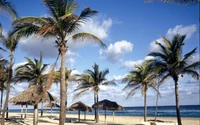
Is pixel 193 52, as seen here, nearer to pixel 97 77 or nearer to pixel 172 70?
pixel 172 70

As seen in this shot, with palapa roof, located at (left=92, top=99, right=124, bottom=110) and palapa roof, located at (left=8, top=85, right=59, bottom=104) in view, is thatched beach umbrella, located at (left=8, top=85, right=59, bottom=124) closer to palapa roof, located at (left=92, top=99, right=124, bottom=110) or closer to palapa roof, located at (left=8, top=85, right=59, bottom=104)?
palapa roof, located at (left=8, top=85, right=59, bottom=104)

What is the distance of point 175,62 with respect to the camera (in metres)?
15.7

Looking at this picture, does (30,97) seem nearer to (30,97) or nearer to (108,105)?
(30,97)

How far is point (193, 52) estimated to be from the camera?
15812mm

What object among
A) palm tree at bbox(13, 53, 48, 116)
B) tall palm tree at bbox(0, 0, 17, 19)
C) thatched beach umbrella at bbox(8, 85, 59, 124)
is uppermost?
tall palm tree at bbox(0, 0, 17, 19)

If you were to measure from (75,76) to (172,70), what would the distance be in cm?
1414

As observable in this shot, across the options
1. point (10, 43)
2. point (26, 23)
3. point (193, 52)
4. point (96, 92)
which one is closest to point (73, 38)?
point (26, 23)

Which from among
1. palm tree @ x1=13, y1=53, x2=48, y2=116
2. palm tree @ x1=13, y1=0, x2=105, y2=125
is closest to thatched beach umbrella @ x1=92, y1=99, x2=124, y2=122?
palm tree @ x1=13, y1=53, x2=48, y2=116

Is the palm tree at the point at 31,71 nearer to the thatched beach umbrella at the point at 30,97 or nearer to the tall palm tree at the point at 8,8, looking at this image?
the thatched beach umbrella at the point at 30,97

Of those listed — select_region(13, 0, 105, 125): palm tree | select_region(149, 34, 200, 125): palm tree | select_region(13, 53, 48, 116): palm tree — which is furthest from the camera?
select_region(13, 53, 48, 116): palm tree

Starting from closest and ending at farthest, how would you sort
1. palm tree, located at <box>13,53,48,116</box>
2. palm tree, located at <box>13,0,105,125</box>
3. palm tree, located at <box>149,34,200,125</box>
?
palm tree, located at <box>13,0,105,125</box>, palm tree, located at <box>149,34,200,125</box>, palm tree, located at <box>13,53,48,116</box>

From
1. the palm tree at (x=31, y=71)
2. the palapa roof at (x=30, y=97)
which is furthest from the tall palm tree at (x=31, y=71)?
the palapa roof at (x=30, y=97)

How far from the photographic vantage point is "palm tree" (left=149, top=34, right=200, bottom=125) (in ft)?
52.2

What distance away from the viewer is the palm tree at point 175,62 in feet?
52.2
